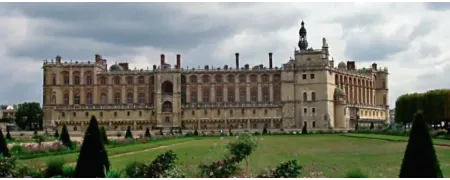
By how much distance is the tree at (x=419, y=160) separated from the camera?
1168cm

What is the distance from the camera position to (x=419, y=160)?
11719 millimetres

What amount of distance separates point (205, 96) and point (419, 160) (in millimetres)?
70376

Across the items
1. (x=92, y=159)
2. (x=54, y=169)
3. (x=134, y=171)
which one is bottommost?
(x=54, y=169)

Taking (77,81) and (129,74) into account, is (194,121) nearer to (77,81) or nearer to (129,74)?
(129,74)

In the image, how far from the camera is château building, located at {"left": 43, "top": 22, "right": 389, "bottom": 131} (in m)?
78.5

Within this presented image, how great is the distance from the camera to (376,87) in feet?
308

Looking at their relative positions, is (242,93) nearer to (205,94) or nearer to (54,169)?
(205,94)

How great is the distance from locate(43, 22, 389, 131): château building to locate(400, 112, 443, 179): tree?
216 feet

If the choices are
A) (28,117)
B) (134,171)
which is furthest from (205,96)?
(134,171)

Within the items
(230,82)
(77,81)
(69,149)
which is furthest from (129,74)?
(69,149)

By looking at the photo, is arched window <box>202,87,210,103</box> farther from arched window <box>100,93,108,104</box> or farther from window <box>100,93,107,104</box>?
window <box>100,93,107,104</box>

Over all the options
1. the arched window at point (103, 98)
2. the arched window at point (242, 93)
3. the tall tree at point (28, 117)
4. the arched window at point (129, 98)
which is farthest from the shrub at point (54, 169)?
the tall tree at point (28, 117)

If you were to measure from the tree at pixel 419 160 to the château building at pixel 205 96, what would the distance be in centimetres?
6572

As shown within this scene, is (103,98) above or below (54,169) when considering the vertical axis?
above
